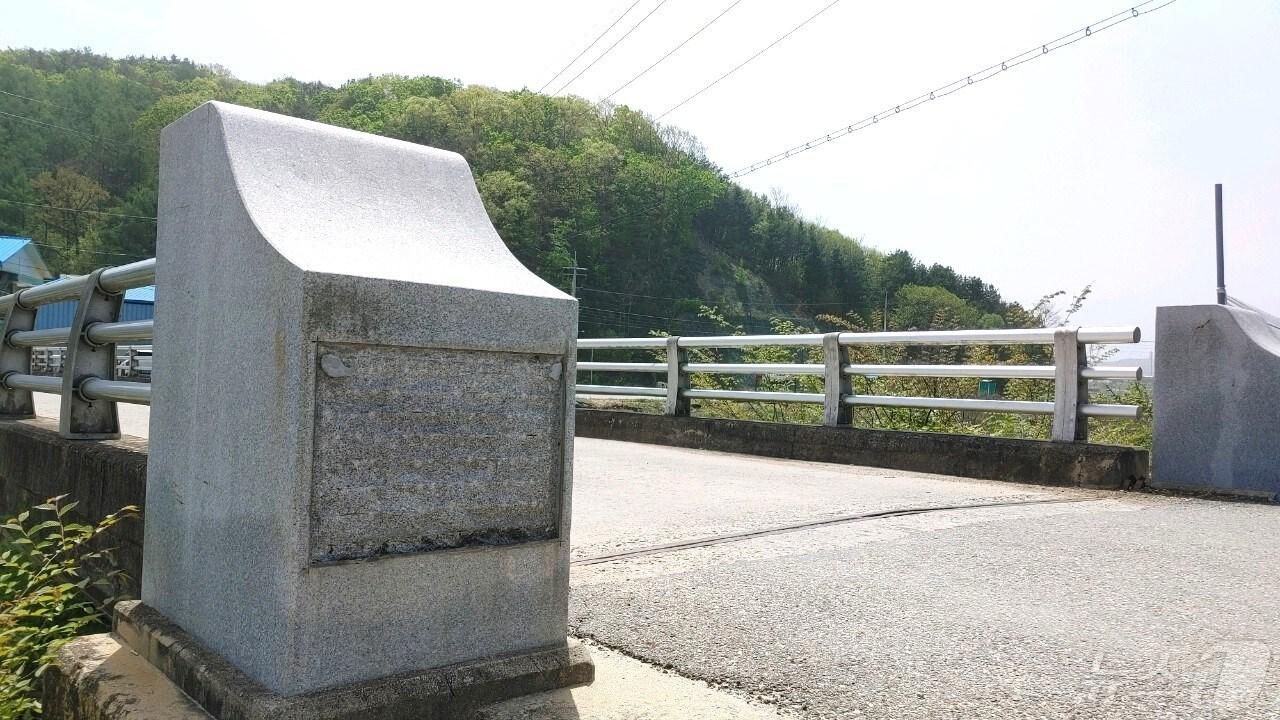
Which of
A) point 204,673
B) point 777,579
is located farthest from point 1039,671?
point 204,673

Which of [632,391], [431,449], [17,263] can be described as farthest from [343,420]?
[17,263]

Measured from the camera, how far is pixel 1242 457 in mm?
6395

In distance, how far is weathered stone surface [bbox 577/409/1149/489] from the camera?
6809mm

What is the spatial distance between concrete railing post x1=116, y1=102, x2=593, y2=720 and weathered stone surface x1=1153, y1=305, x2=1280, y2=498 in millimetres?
5755

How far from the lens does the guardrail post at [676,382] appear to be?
11195 millimetres

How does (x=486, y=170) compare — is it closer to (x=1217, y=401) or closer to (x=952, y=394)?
(x=952, y=394)

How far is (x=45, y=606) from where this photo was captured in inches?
162

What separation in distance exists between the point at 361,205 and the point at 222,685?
4.49ft

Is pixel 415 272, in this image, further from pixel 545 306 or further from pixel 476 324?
pixel 545 306

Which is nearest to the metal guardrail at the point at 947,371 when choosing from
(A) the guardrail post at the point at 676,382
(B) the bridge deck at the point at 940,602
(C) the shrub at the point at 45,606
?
(A) the guardrail post at the point at 676,382

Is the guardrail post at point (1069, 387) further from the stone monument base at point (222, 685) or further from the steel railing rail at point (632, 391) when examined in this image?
the stone monument base at point (222, 685)

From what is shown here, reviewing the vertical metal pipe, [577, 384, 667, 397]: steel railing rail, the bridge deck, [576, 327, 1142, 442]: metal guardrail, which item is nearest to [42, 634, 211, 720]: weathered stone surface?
the bridge deck

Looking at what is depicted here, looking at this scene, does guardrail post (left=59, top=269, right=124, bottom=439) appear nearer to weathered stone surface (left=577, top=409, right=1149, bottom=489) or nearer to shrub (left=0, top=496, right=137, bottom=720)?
shrub (left=0, top=496, right=137, bottom=720)

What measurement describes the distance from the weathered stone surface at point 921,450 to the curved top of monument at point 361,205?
5.58 m
